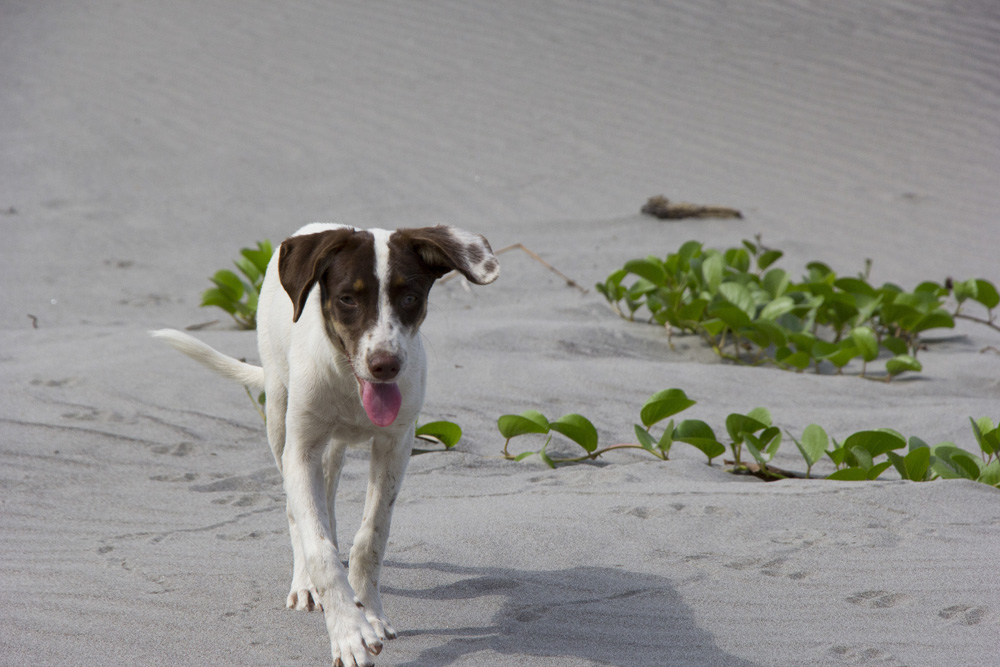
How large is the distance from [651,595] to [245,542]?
1.66 metres

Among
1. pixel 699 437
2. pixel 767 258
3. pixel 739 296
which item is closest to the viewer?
pixel 699 437

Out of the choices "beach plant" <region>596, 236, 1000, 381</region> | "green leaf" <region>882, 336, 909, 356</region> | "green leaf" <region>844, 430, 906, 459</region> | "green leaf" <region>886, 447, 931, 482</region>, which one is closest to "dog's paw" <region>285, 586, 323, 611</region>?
"green leaf" <region>844, 430, 906, 459</region>

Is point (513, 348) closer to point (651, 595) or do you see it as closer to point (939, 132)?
point (651, 595)

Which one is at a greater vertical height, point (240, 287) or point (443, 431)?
point (240, 287)

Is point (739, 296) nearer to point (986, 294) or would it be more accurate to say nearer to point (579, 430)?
point (986, 294)

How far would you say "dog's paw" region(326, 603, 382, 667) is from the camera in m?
2.67

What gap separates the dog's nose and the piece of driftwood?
7551 millimetres

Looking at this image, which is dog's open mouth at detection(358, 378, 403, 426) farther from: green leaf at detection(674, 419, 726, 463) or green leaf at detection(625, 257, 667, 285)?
green leaf at detection(625, 257, 667, 285)

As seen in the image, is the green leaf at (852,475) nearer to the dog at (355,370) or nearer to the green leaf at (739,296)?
the green leaf at (739,296)

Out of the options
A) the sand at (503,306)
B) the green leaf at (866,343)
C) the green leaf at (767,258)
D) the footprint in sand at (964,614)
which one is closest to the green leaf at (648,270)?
the sand at (503,306)

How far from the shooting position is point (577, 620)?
3221 mm

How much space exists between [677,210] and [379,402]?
7557 millimetres

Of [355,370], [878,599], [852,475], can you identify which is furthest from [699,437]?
[355,370]

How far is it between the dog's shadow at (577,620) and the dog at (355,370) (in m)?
0.30
